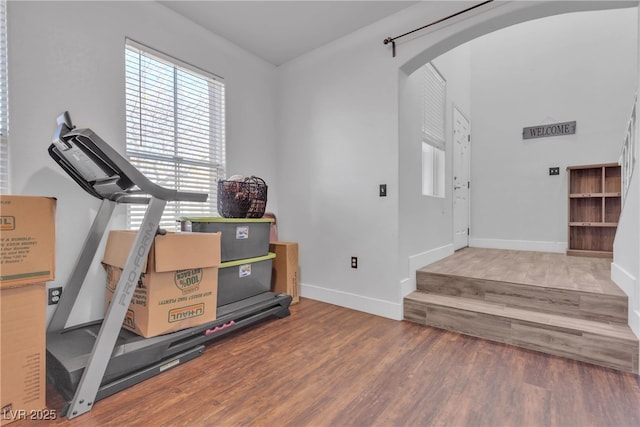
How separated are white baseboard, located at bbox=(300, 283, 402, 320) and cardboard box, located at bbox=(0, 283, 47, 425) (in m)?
2.24

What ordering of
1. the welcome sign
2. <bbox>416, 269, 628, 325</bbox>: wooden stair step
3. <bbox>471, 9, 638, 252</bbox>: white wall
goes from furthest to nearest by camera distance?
1. the welcome sign
2. <bbox>471, 9, 638, 252</bbox>: white wall
3. <bbox>416, 269, 628, 325</bbox>: wooden stair step

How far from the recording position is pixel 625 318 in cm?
205

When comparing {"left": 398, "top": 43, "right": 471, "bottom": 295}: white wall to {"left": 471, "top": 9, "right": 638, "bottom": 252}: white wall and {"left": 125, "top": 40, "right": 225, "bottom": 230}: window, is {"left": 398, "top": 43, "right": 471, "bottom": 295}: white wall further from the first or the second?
{"left": 125, "top": 40, "right": 225, "bottom": 230}: window

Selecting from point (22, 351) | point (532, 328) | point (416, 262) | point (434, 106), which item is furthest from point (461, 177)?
point (22, 351)

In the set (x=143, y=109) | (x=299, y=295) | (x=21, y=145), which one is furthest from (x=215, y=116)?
(x=299, y=295)

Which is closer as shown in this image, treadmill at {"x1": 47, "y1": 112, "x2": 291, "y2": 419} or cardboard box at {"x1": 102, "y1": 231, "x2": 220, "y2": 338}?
treadmill at {"x1": 47, "y1": 112, "x2": 291, "y2": 419}

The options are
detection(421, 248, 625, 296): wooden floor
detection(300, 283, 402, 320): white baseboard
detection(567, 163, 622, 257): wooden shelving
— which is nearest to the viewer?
detection(421, 248, 625, 296): wooden floor

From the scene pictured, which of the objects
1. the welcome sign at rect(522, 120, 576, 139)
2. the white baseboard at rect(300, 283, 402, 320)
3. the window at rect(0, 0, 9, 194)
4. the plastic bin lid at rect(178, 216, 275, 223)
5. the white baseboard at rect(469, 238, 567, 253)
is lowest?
the white baseboard at rect(300, 283, 402, 320)

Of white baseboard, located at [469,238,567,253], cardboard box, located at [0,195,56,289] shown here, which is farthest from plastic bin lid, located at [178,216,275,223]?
white baseboard, located at [469,238,567,253]

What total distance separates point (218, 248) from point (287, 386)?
974 millimetres

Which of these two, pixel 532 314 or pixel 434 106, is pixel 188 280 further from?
pixel 434 106

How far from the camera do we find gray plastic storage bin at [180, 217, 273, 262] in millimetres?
2209

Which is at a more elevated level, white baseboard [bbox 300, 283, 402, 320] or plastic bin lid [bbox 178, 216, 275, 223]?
plastic bin lid [bbox 178, 216, 275, 223]

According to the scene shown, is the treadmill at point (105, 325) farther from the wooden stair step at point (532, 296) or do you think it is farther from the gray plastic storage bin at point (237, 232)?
the wooden stair step at point (532, 296)
